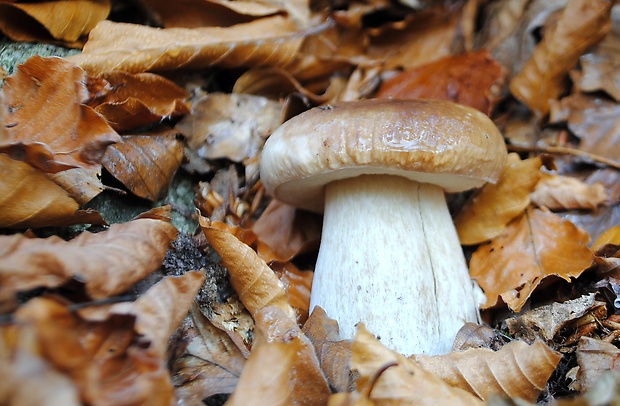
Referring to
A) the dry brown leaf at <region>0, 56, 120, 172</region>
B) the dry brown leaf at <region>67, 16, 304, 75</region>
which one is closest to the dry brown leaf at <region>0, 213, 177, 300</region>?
the dry brown leaf at <region>0, 56, 120, 172</region>

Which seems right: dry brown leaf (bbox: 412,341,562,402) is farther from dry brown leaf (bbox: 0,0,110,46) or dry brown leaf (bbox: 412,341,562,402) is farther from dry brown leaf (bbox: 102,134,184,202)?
dry brown leaf (bbox: 0,0,110,46)

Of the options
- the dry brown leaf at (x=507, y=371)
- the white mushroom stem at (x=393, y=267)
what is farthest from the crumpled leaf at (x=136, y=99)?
the dry brown leaf at (x=507, y=371)

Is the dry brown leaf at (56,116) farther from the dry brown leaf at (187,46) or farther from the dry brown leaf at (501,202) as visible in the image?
the dry brown leaf at (501,202)

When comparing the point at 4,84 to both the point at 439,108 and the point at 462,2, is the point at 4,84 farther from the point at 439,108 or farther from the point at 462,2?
the point at 462,2

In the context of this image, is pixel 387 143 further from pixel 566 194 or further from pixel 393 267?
pixel 566 194

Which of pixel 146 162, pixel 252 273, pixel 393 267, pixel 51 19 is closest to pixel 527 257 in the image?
pixel 393 267

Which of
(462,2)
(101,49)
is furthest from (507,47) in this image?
(101,49)
